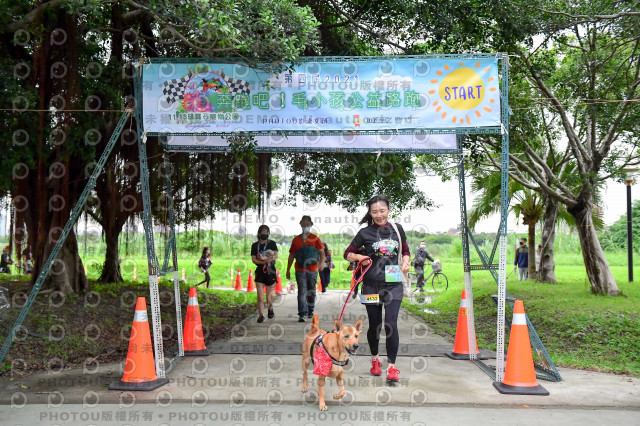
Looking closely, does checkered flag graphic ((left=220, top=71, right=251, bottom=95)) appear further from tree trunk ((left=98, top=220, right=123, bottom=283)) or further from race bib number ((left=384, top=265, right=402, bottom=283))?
tree trunk ((left=98, top=220, right=123, bottom=283))

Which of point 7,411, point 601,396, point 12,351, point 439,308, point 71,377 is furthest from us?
point 439,308

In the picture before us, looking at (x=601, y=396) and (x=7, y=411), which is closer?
(x=7, y=411)

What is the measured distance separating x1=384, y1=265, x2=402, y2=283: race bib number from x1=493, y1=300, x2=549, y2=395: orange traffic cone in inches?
49.3

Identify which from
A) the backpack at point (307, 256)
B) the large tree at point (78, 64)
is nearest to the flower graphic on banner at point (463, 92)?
the large tree at point (78, 64)

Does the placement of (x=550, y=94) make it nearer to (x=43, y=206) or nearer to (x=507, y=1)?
(x=507, y=1)

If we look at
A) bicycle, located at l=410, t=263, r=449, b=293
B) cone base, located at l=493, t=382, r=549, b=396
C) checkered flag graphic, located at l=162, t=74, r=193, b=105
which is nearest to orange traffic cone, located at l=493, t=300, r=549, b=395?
cone base, located at l=493, t=382, r=549, b=396

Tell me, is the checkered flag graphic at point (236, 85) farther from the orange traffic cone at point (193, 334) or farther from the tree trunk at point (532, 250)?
the tree trunk at point (532, 250)

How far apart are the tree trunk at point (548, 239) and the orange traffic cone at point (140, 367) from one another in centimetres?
1461

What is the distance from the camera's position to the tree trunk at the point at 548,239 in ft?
59.3

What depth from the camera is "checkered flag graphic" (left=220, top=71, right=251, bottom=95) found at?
659 centimetres

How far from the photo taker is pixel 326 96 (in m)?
6.49

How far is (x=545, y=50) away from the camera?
13.0 meters

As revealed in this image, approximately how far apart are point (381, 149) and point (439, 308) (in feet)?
27.0

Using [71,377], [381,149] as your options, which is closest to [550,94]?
[381,149]
